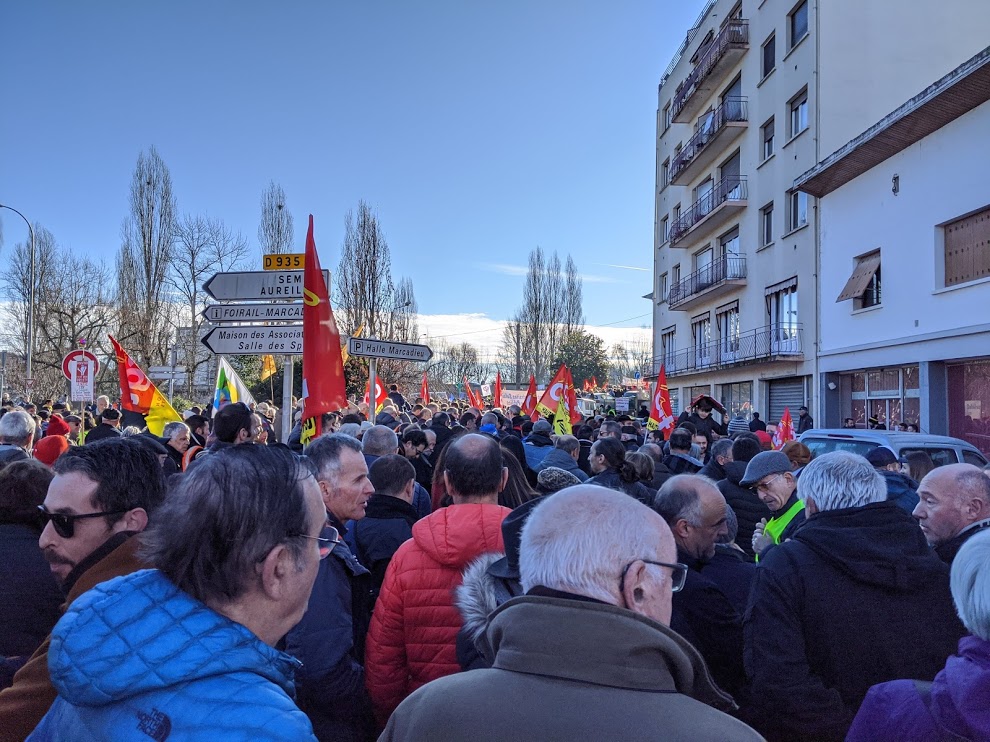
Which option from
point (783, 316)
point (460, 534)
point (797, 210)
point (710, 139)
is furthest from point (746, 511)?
point (710, 139)

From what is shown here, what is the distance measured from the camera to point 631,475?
5.85m

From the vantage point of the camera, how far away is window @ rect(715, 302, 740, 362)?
30038 mm

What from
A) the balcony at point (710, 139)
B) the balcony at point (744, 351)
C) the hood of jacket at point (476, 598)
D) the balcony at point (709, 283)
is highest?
the balcony at point (710, 139)

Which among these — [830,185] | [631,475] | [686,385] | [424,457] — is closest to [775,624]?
[631,475]

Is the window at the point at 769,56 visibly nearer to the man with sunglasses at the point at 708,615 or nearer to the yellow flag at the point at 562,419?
the yellow flag at the point at 562,419

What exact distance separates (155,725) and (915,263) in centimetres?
2009

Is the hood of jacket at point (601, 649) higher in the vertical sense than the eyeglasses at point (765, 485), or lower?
higher

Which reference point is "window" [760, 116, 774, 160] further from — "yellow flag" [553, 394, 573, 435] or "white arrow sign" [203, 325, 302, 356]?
"white arrow sign" [203, 325, 302, 356]

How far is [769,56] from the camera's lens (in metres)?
27.7

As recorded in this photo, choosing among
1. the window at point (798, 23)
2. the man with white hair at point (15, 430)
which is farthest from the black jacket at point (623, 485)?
the window at point (798, 23)

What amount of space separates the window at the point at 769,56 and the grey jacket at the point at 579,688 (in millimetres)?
29314

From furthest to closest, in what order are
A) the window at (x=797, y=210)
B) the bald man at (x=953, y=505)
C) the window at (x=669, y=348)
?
the window at (x=669, y=348) → the window at (x=797, y=210) → the bald man at (x=953, y=505)

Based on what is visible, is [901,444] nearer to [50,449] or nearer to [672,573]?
[672,573]

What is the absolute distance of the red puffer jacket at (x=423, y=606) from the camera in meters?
3.11
